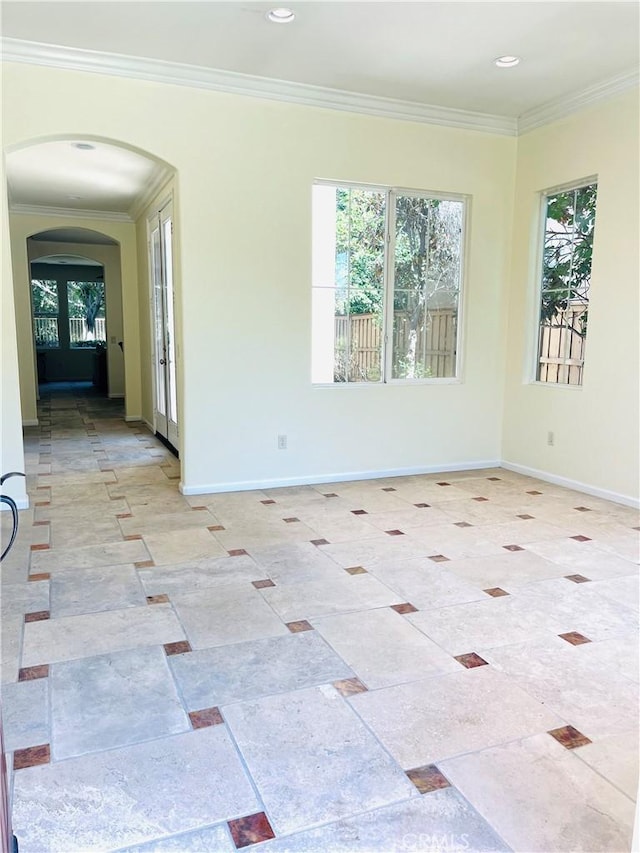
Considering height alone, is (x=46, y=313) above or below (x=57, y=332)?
above

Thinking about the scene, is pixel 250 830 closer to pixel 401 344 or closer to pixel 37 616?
pixel 37 616

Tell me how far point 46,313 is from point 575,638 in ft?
49.1

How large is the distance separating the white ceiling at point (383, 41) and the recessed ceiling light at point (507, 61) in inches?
1.7

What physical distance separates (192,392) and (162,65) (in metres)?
2.23

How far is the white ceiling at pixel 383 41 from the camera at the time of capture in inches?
132

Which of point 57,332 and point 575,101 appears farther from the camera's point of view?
point 57,332

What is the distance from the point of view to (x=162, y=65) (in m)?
4.08

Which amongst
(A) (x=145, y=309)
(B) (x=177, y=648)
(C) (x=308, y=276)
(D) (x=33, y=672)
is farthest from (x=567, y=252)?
(A) (x=145, y=309)

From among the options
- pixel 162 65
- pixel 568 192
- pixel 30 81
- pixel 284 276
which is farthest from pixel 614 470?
pixel 30 81

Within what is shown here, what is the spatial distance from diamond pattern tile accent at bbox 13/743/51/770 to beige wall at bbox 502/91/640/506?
406cm

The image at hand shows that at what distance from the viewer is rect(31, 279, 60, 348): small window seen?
14641 mm

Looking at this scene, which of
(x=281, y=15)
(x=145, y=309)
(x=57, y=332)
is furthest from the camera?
(x=57, y=332)

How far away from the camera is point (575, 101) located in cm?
463

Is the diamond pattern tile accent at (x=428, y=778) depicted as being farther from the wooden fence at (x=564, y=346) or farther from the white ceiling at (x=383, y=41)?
the wooden fence at (x=564, y=346)
